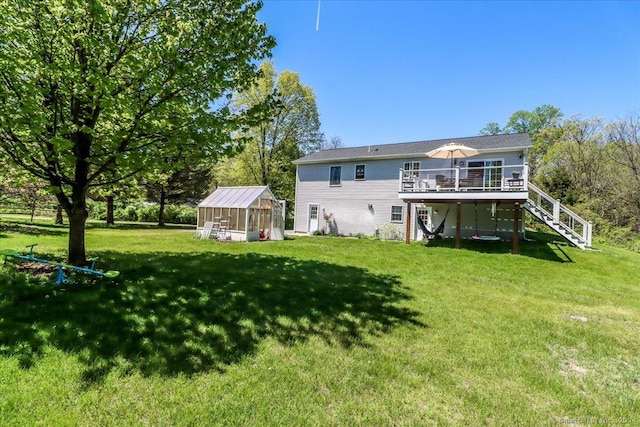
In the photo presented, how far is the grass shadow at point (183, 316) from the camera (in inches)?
136

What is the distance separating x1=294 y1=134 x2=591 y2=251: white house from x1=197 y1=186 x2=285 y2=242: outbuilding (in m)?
4.43

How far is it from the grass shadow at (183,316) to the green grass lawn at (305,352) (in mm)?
25

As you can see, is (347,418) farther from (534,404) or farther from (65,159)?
(65,159)

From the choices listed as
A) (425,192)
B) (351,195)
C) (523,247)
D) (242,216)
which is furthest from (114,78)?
(351,195)

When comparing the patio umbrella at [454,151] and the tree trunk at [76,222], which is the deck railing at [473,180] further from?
the tree trunk at [76,222]

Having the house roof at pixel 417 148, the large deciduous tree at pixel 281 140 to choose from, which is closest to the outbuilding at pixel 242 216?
the house roof at pixel 417 148

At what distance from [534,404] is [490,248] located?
11.7 meters

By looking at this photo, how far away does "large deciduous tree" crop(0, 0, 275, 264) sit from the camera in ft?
16.8

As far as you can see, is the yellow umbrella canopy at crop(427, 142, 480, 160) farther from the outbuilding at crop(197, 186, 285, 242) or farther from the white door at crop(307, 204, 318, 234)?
the white door at crop(307, 204, 318, 234)

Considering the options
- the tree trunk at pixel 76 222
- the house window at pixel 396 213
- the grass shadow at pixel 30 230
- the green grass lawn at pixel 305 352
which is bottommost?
the green grass lawn at pixel 305 352

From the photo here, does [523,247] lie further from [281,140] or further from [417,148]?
[281,140]

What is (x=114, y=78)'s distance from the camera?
5.45 meters

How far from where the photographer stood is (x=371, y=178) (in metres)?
19.4

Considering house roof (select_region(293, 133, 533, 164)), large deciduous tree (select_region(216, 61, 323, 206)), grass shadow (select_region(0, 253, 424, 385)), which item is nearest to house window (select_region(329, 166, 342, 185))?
house roof (select_region(293, 133, 533, 164))
